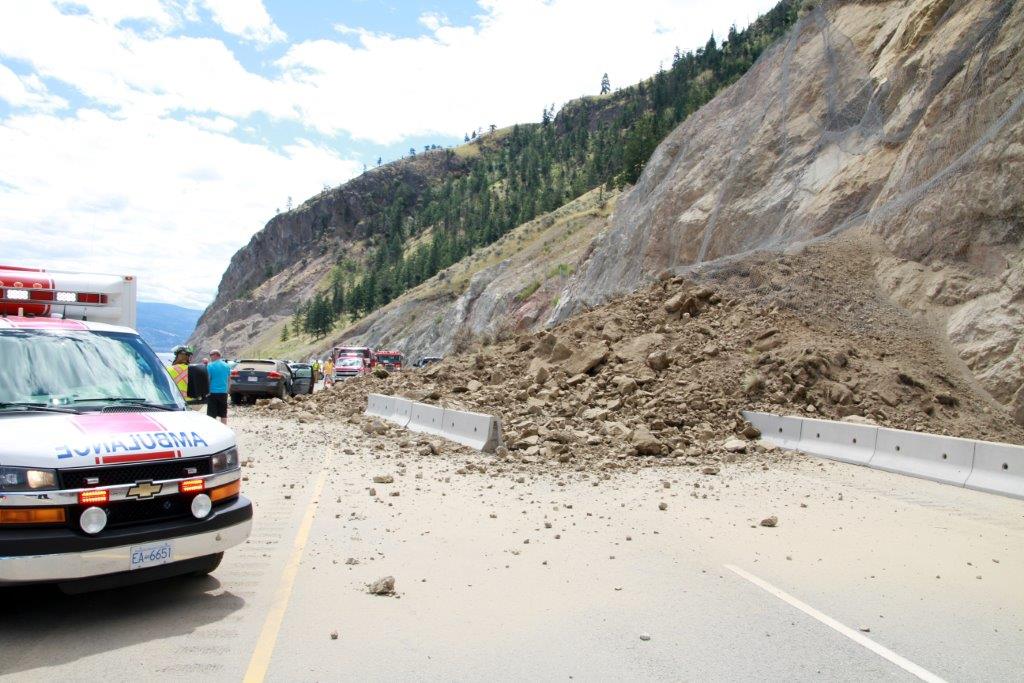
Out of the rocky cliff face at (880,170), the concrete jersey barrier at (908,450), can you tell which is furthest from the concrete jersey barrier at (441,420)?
the rocky cliff face at (880,170)

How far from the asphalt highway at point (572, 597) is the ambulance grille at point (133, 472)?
3.23 feet

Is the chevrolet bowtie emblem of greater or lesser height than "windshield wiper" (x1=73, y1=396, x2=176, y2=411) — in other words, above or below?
below

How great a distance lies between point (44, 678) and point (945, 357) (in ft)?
56.7

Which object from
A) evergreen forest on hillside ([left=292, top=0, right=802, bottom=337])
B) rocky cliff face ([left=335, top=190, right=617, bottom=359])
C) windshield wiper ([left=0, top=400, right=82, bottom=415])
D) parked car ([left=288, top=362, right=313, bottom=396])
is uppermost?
evergreen forest on hillside ([left=292, top=0, right=802, bottom=337])

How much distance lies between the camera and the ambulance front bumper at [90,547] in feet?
16.1

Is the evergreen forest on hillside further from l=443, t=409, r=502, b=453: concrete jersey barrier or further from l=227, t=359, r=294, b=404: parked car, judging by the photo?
l=443, t=409, r=502, b=453: concrete jersey barrier

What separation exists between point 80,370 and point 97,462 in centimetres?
150

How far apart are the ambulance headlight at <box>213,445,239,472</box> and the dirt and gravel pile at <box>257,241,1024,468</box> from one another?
7504 mm

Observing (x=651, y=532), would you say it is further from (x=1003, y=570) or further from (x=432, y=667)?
(x=432, y=667)

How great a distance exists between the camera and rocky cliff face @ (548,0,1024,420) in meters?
18.2

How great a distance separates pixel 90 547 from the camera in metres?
5.14

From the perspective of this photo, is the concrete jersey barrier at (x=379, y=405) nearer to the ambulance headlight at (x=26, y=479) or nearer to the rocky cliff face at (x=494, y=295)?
the ambulance headlight at (x=26, y=479)

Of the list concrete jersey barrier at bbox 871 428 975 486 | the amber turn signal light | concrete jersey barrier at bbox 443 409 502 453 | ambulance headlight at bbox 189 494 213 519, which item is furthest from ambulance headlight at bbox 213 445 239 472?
concrete jersey barrier at bbox 871 428 975 486

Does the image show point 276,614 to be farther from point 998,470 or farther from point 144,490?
point 998,470
